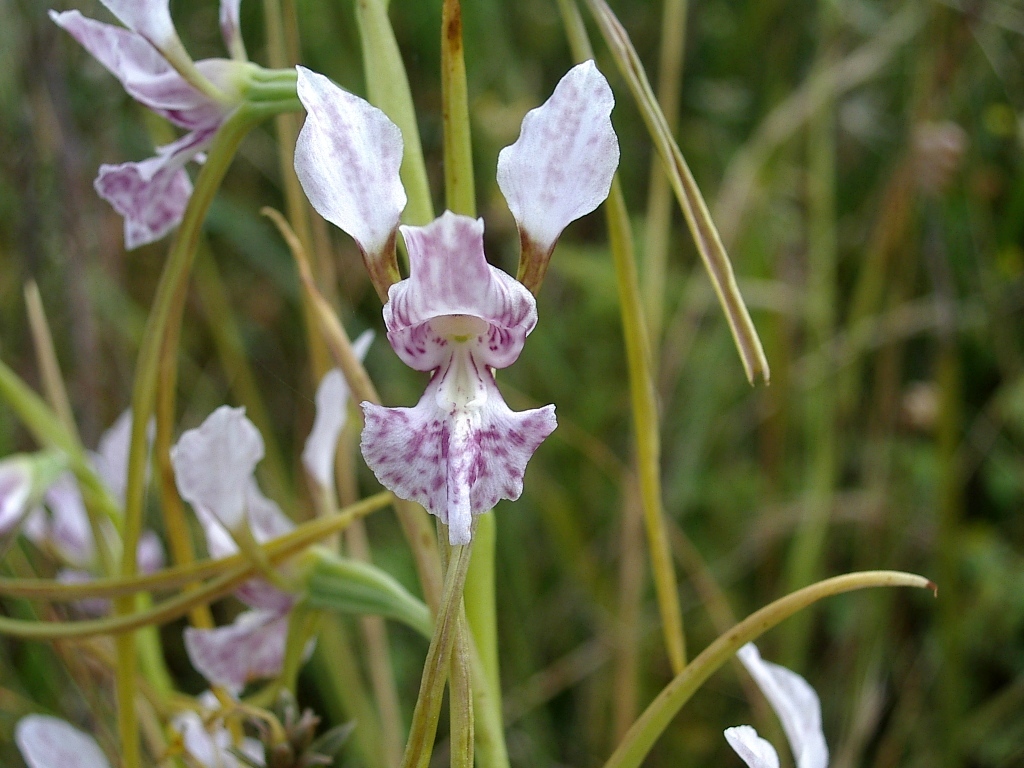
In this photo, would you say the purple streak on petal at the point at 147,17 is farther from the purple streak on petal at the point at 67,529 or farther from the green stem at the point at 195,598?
the purple streak on petal at the point at 67,529

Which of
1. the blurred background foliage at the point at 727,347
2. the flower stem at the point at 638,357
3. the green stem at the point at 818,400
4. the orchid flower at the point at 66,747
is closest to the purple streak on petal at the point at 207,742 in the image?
the orchid flower at the point at 66,747

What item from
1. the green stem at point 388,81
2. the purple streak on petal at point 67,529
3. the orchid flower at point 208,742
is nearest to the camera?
the green stem at point 388,81

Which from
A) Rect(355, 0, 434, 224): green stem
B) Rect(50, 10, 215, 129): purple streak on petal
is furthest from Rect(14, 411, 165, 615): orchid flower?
Rect(355, 0, 434, 224): green stem

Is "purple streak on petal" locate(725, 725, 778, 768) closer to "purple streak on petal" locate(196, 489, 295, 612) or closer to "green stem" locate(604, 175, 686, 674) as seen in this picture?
"green stem" locate(604, 175, 686, 674)

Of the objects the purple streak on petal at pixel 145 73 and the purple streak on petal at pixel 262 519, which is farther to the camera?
the purple streak on petal at pixel 262 519

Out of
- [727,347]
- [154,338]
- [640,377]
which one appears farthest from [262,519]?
[727,347]

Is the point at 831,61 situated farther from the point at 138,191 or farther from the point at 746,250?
the point at 138,191
